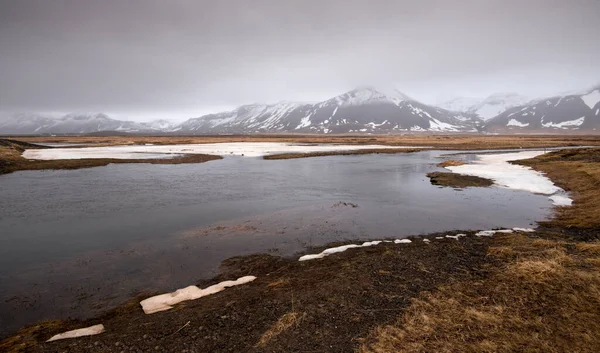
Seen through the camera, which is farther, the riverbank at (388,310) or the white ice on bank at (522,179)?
the white ice on bank at (522,179)

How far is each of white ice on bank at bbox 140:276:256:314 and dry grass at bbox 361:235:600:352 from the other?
6666mm

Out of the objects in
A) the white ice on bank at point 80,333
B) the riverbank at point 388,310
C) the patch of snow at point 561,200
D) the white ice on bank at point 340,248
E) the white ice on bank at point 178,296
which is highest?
the riverbank at point 388,310

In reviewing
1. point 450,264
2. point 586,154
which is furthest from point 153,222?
point 586,154

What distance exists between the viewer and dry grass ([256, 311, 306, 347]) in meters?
8.89

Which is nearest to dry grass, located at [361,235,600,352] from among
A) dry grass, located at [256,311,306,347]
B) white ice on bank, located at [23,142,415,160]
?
dry grass, located at [256,311,306,347]

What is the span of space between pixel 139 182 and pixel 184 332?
33.1 metres

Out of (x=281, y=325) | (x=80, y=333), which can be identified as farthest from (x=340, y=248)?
(x=80, y=333)

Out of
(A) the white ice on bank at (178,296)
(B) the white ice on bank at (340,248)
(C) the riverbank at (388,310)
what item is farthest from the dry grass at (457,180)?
(A) the white ice on bank at (178,296)

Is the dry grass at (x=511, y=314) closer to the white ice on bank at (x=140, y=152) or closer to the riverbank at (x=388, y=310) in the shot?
the riverbank at (x=388, y=310)

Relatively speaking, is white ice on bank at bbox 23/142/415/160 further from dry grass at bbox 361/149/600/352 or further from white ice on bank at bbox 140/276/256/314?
dry grass at bbox 361/149/600/352

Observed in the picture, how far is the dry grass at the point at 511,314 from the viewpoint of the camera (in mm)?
8148

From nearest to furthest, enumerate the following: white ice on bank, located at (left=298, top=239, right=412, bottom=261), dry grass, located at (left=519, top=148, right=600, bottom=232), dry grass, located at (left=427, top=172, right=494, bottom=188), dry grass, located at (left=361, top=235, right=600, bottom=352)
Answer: dry grass, located at (left=361, top=235, right=600, bottom=352), white ice on bank, located at (left=298, top=239, right=412, bottom=261), dry grass, located at (left=519, top=148, right=600, bottom=232), dry grass, located at (left=427, top=172, right=494, bottom=188)

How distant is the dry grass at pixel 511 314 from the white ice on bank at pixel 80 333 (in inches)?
328

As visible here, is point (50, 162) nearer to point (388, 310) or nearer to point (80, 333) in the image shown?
point (80, 333)
